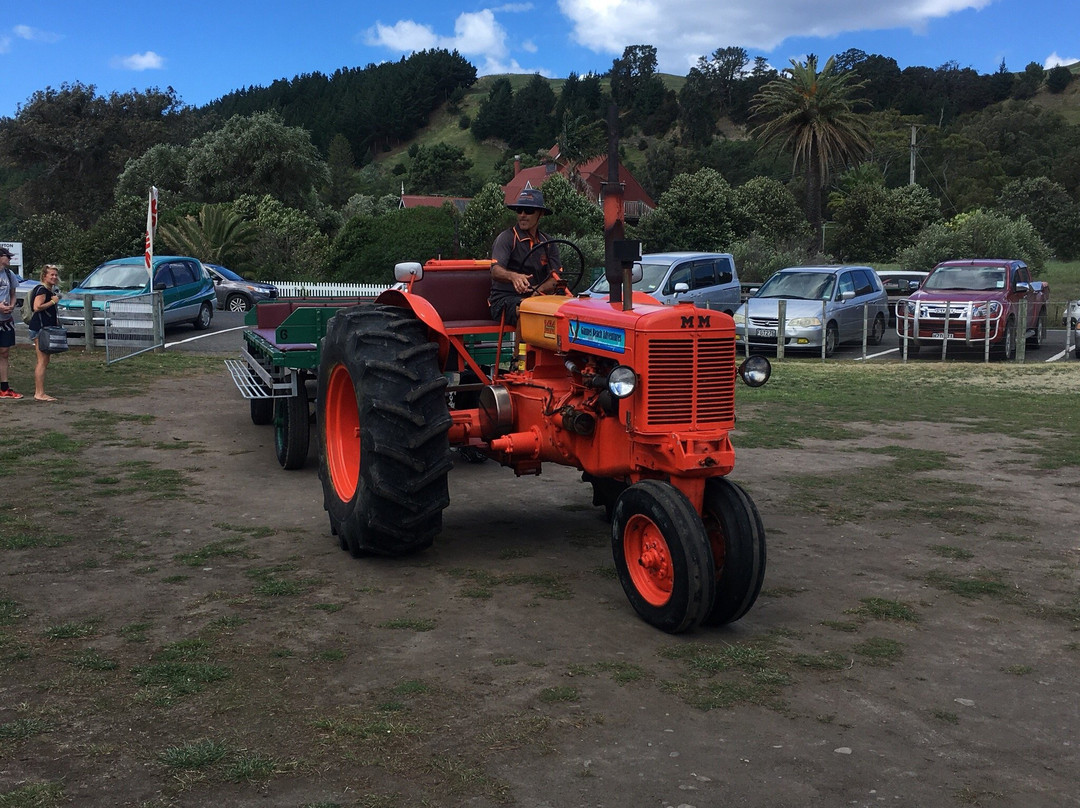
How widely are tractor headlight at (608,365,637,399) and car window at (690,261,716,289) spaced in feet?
55.6

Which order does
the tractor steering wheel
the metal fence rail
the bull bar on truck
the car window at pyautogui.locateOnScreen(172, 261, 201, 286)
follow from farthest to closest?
the car window at pyautogui.locateOnScreen(172, 261, 201, 286), the bull bar on truck, the metal fence rail, the tractor steering wheel

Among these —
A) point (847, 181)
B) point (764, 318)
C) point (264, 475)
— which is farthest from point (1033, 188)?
point (264, 475)

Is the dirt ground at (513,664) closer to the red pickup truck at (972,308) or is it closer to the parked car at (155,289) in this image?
the red pickup truck at (972,308)

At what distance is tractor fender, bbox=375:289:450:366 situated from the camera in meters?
7.12

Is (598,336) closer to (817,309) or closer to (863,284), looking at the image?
(817,309)

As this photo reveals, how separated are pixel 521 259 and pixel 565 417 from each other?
161 centimetres

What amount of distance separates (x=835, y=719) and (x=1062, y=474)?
6089 millimetres

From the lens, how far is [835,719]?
4.61 metres

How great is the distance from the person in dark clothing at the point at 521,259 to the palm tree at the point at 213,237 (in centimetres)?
3355

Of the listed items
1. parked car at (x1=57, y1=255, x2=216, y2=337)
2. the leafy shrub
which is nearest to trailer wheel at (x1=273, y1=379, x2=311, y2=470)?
parked car at (x1=57, y1=255, x2=216, y2=337)

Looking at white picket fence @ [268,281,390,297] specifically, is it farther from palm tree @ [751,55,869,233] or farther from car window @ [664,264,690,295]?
palm tree @ [751,55,869,233]

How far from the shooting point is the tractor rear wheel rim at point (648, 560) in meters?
5.62

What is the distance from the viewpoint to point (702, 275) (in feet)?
74.3

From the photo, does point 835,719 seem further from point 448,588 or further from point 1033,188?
point 1033,188
